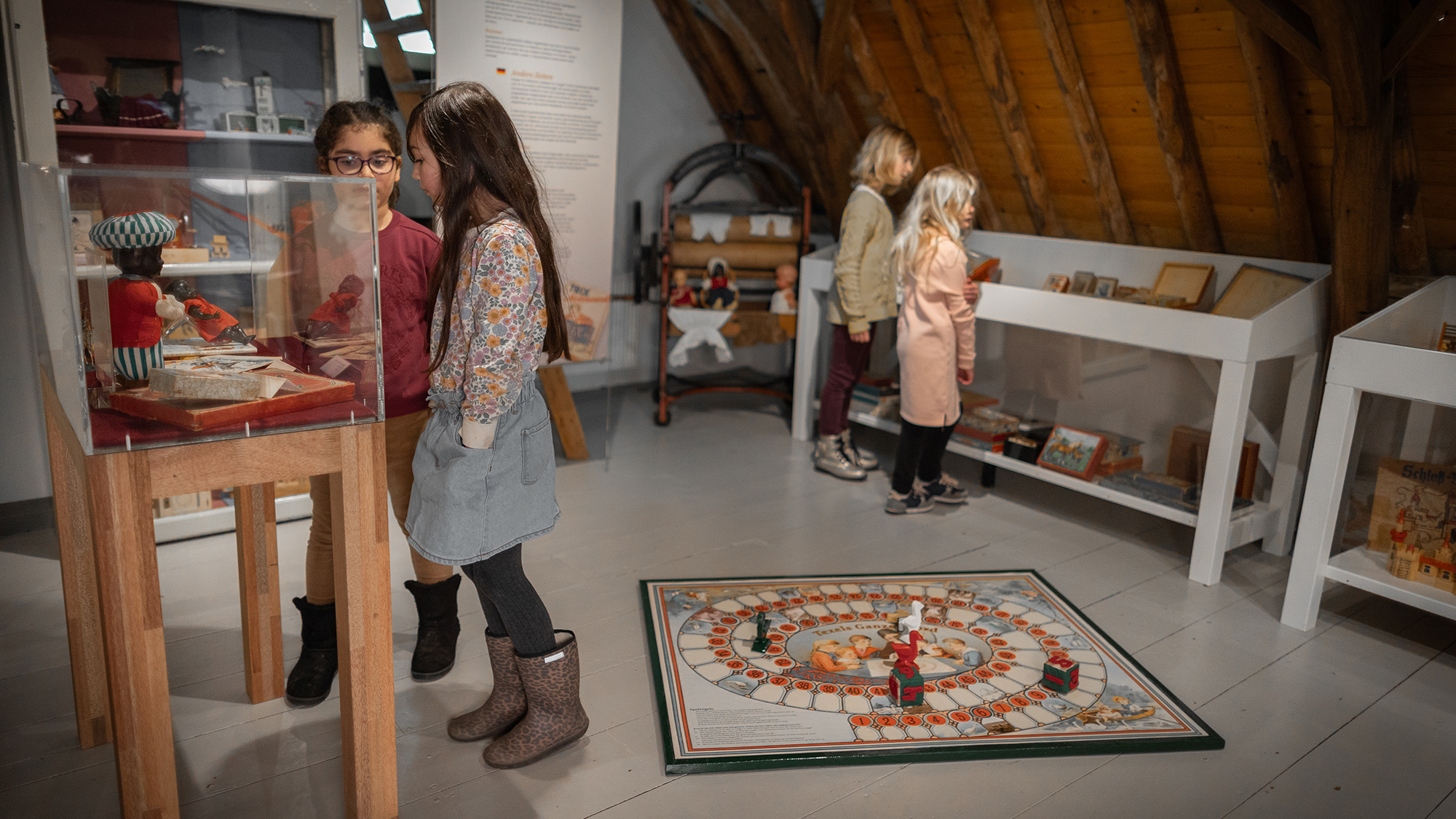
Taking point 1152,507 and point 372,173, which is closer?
point 372,173

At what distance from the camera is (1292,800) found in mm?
2059

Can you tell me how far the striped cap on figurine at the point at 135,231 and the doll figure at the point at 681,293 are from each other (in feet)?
11.0

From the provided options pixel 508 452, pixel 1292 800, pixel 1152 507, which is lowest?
pixel 1292 800

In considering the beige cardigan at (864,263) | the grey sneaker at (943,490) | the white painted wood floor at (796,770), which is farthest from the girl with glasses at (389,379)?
the beige cardigan at (864,263)

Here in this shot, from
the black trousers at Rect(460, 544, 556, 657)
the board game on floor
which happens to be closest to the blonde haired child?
the board game on floor

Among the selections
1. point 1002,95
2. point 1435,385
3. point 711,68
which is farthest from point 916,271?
point 711,68

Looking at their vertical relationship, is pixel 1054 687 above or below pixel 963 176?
below

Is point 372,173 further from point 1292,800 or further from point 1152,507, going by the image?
point 1152,507

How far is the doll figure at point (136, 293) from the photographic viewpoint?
1457 mm

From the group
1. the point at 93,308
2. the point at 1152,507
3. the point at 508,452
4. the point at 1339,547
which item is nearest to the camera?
the point at 93,308

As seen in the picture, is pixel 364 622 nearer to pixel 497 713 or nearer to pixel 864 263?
pixel 497 713

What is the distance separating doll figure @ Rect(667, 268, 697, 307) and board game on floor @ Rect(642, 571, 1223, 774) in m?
2.04

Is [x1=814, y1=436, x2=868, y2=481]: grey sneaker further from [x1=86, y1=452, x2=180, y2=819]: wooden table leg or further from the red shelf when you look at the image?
[x1=86, y1=452, x2=180, y2=819]: wooden table leg

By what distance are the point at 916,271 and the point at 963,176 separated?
362 mm
